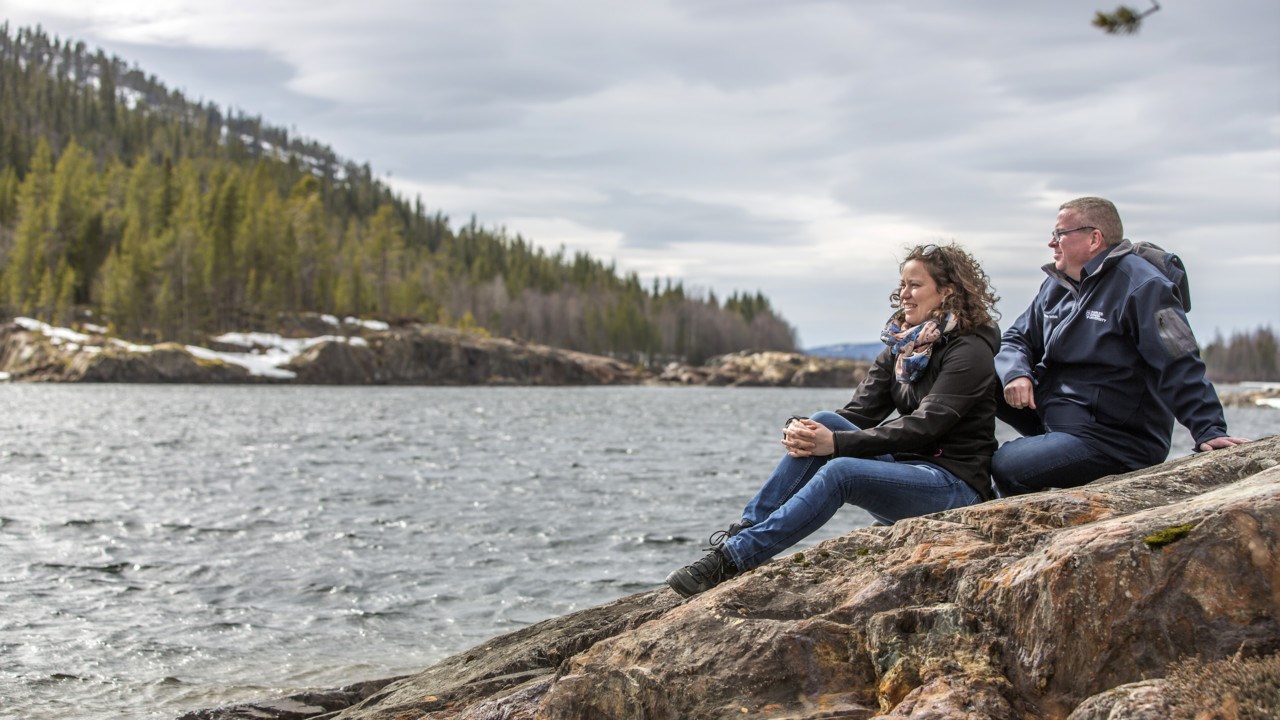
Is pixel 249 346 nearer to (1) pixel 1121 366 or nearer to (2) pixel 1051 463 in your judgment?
(2) pixel 1051 463

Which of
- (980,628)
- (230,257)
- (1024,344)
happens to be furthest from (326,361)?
(980,628)

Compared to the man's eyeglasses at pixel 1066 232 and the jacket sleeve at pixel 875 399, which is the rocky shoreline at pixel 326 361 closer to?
the jacket sleeve at pixel 875 399

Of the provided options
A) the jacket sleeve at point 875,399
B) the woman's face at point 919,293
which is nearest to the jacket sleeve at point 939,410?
the woman's face at point 919,293

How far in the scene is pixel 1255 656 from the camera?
3.81 meters

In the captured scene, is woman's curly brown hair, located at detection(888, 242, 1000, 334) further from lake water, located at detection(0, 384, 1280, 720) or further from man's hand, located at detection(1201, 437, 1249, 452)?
lake water, located at detection(0, 384, 1280, 720)

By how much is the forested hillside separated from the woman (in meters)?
103

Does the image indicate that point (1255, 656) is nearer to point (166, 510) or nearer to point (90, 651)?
point (90, 651)

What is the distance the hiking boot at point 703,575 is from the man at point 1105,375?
1968 millimetres

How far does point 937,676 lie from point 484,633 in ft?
26.0

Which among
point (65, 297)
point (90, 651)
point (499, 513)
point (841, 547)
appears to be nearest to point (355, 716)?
point (841, 547)

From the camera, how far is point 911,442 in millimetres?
6031

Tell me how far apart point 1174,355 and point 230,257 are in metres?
114

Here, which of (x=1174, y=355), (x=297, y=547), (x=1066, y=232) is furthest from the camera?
(x=297, y=547)

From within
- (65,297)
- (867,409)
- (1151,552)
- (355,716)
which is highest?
(65,297)
